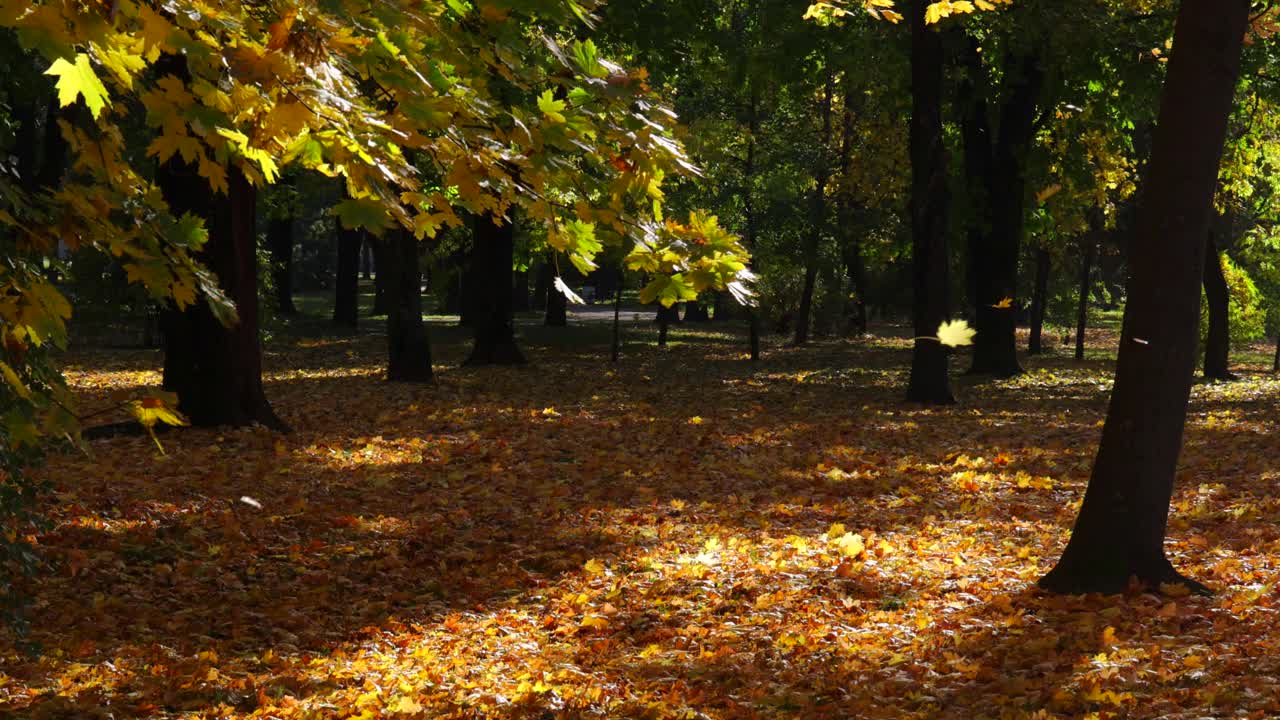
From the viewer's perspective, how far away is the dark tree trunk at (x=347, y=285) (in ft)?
113

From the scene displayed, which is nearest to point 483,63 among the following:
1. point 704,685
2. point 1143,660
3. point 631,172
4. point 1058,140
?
point 631,172

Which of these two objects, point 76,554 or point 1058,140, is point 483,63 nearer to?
point 76,554

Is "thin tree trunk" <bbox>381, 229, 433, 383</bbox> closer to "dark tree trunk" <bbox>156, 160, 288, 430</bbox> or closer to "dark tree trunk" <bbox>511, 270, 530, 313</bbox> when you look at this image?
"dark tree trunk" <bbox>156, 160, 288, 430</bbox>

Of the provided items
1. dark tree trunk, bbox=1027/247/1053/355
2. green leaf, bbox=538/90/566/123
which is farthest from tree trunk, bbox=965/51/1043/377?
green leaf, bbox=538/90/566/123

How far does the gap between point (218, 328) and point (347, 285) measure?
23969 millimetres

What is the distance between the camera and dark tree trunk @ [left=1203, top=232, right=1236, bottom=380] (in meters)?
23.4

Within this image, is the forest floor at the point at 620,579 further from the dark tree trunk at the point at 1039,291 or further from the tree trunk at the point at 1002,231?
the dark tree trunk at the point at 1039,291

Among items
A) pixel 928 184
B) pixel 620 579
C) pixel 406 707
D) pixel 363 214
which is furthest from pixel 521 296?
pixel 363 214

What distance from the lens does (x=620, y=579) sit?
770 centimetres

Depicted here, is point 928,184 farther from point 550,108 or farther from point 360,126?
point 360,126

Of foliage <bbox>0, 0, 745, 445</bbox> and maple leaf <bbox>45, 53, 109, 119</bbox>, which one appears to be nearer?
maple leaf <bbox>45, 53, 109, 119</bbox>

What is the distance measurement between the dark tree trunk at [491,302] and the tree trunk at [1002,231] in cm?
916

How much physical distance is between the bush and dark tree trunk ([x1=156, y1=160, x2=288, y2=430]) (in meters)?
25.3

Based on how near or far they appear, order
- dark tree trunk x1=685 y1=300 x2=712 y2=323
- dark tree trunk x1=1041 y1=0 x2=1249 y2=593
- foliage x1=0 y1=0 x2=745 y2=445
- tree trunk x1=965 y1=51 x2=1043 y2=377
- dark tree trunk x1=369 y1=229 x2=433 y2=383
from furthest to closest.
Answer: dark tree trunk x1=685 y1=300 x2=712 y2=323 → tree trunk x1=965 y1=51 x2=1043 y2=377 → dark tree trunk x1=369 y1=229 x2=433 y2=383 → dark tree trunk x1=1041 y1=0 x2=1249 y2=593 → foliage x1=0 y1=0 x2=745 y2=445
